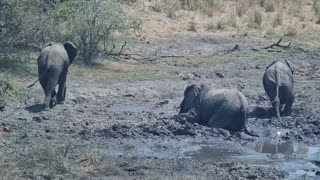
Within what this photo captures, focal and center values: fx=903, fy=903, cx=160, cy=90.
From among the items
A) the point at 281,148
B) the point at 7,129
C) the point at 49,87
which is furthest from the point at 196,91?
the point at 7,129

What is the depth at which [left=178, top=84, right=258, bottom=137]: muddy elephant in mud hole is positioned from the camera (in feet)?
48.6

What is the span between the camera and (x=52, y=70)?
16.0 metres

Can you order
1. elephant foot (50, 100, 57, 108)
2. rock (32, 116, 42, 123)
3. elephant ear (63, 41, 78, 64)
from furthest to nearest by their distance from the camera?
elephant ear (63, 41, 78, 64), elephant foot (50, 100, 57, 108), rock (32, 116, 42, 123)

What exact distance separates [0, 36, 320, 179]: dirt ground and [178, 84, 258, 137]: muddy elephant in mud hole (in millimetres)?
240

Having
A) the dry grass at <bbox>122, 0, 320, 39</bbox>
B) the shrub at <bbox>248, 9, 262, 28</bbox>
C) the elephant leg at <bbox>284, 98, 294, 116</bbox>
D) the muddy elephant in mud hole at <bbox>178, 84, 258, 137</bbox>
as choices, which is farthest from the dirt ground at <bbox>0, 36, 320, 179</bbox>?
the shrub at <bbox>248, 9, 262, 28</bbox>

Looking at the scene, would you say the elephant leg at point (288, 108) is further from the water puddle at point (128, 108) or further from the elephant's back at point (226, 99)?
the water puddle at point (128, 108)

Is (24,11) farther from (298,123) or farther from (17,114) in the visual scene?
(298,123)

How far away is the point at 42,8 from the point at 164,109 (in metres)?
4.97

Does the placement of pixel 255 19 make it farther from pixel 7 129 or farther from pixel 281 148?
pixel 7 129

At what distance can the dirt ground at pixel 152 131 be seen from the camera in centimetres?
1192

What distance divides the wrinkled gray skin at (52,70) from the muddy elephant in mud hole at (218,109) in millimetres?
2443

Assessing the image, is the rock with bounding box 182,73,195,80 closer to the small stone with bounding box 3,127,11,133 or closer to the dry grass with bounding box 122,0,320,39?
the dry grass with bounding box 122,0,320,39

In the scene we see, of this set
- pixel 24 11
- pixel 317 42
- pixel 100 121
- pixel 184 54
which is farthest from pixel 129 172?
pixel 317 42

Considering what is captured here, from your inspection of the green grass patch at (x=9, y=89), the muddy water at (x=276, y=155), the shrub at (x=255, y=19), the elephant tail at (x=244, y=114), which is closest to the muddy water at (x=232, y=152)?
the muddy water at (x=276, y=155)
